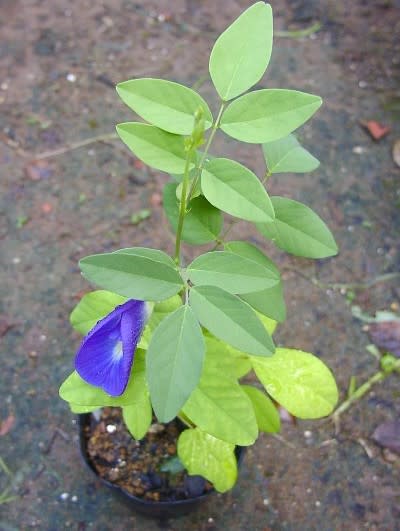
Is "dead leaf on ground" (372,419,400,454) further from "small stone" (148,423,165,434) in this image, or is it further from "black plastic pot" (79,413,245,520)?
"small stone" (148,423,165,434)

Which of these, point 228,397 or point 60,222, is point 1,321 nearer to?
point 60,222

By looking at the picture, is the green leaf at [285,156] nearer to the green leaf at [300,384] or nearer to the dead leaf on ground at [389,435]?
the green leaf at [300,384]

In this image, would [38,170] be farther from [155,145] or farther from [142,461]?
[155,145]

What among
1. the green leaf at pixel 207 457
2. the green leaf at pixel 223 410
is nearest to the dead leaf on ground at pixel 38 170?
the green leaf at pixel 207 457

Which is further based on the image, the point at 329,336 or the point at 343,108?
the point at 343,108

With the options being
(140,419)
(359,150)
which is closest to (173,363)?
(140,419)

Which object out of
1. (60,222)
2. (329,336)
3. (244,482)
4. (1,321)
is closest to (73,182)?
(60,222)

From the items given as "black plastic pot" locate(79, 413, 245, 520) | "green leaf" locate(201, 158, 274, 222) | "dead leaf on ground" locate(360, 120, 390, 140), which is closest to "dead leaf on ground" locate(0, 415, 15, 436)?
"black plastic pot" locate(79, 413, 245, 520)

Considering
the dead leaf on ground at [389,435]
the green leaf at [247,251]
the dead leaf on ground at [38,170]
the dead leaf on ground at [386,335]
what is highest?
the green leaf at [247,251]
